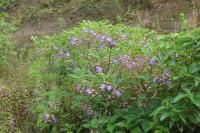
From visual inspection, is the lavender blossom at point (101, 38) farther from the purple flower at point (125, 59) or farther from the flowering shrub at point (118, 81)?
the purple flower at point (125, 59)

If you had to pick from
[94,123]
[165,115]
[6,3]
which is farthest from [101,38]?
[6,3]

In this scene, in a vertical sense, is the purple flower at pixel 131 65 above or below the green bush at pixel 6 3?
above

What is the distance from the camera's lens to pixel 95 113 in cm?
409

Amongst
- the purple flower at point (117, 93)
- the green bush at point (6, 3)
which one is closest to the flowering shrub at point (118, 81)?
the purple flower at point (117, 93)

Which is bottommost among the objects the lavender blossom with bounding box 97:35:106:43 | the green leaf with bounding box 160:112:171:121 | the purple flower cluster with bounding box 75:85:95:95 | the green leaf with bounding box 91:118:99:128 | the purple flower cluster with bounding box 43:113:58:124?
the purple flower cluster with bounding box 43:113:58:124

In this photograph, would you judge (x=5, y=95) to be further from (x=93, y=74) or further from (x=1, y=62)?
(x=1, y=62)

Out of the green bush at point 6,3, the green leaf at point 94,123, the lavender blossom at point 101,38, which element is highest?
the lavender blossom at point 101,38

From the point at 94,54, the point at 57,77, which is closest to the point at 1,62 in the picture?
the point at 57,77

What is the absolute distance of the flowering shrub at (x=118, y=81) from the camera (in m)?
3.55

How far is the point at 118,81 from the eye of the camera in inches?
150

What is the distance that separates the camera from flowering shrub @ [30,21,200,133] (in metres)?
3.55

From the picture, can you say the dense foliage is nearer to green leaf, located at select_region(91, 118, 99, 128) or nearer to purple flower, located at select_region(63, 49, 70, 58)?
purple flower, located at select_region(63, 49, 70, 58)

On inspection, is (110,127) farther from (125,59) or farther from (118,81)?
(125,59)

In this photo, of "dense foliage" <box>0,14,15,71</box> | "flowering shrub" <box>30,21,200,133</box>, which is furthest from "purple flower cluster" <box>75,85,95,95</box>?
"dense foliage" <box>0,14,15,71</box>
